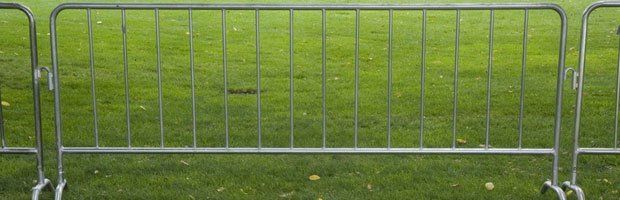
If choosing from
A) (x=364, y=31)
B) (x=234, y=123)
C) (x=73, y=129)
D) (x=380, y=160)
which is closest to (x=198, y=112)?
(x=234, y=123)

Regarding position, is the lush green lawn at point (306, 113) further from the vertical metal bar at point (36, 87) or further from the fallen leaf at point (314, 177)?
the vertical metal bar at point (36, 87)

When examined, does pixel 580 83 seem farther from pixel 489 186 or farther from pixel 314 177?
pixel 314 177

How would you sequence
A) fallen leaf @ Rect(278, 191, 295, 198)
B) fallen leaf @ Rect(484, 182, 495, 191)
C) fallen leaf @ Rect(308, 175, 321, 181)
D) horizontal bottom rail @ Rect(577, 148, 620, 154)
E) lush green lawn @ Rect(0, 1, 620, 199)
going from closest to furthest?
horizontal bottom rail @ Rect(577, 148, 620, 154), fallen leaf @ Rect(278, 191, 295, 198), fallen leaf @ Rect(484, 182, 495, 191), lush green lawn @ Rect(0, 1, 620, 199), fallen leaf @ Rect(308, 175, 321, 181)

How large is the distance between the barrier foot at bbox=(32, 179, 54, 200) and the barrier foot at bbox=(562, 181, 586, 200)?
379 cm

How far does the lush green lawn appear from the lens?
6.87 meters

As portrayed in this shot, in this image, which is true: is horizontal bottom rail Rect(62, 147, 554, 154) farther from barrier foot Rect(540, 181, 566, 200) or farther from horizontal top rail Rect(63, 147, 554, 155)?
barrier foot Rect(540, 181, 566, 200)

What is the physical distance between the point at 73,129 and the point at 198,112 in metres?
1.42

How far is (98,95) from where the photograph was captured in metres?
10.4

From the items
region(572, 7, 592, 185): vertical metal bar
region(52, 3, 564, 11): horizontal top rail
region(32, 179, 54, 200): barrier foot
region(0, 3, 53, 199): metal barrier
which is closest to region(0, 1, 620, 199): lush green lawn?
region(32, 179, 54, 200): barrier foot

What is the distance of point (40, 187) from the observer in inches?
248

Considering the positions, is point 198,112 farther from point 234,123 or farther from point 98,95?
point 98,95

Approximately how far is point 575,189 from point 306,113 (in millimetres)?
3841

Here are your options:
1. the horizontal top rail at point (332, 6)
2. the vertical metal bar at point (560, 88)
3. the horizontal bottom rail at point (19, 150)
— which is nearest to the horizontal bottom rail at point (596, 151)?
the vertical metal bar at point (560, 88)

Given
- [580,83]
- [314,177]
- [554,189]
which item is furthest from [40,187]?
[580,83]
